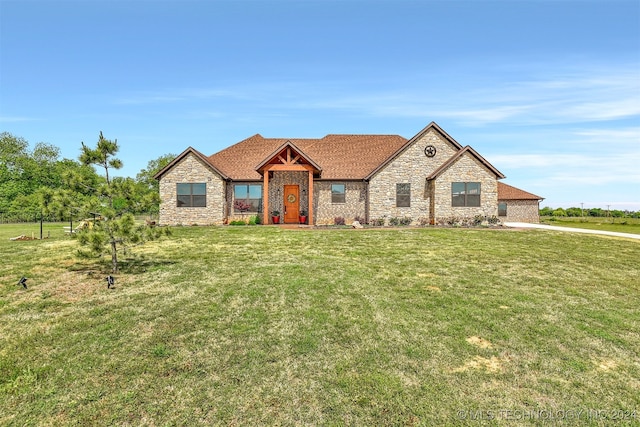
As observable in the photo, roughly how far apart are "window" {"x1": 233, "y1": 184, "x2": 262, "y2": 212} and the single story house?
73 mm

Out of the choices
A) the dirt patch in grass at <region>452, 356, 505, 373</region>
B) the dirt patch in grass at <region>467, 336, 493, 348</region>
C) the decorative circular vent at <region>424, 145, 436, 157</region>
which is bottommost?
the dirt patch in grass at <region>452, 356, 505, 373</region>

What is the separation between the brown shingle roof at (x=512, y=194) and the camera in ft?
112

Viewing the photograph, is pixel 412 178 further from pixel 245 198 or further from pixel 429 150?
pixel 245 198

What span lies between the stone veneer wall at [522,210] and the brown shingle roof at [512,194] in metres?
0.44

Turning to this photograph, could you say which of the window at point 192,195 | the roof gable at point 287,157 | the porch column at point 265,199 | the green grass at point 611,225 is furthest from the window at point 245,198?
the green grass at point 611,225

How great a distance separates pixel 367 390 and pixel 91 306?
6.51 m

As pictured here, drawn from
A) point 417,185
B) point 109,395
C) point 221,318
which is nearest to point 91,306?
point 221,318

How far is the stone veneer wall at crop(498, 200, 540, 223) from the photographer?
3428cm

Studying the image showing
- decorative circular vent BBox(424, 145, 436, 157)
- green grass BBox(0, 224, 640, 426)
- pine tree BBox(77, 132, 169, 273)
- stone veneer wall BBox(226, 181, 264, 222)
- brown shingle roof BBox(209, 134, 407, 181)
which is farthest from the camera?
brown shingle roof BBox(209, 134, 407, 181)

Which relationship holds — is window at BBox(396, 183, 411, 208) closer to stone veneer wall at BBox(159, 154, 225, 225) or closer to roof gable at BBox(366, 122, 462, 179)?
roof gable at BBox(366, 122, 462, 179)

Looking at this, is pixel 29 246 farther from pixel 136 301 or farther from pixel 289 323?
pixel 289 323

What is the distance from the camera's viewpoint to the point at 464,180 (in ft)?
74.4

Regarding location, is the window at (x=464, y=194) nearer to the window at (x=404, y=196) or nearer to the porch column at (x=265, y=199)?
the window at (x=404, y=196)

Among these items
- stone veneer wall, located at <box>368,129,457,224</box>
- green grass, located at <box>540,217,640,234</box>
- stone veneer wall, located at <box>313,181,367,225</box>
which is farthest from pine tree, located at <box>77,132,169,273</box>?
green grass, located at <box>540,217,640,234</box>
